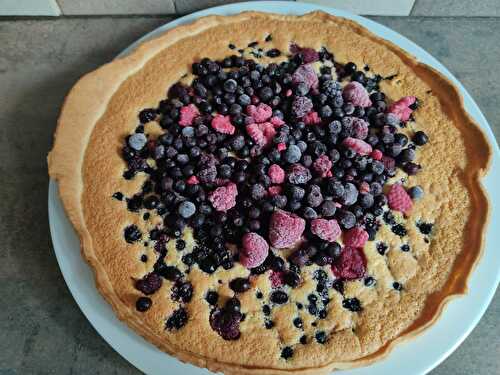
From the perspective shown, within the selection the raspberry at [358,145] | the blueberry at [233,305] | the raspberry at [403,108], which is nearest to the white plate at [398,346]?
the blueberry at [233,305]

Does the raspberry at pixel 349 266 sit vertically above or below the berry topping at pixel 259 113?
below

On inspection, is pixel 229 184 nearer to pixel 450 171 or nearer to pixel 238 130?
pixel 238 130

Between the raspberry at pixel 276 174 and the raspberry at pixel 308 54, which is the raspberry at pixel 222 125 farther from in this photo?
the raspberry at pixel 308 54

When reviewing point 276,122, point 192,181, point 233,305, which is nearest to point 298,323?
point 233,305

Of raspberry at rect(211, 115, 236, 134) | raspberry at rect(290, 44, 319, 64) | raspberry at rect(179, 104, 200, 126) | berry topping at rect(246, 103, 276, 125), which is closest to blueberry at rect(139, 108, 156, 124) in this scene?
raspberry at rect(179, 104, 200, 126)

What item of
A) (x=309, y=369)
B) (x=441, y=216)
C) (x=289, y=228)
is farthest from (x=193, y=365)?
(x=441, y=216)

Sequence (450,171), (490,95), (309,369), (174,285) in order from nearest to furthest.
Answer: (309,369)
(174,285)
(450,171)
(490,95)
